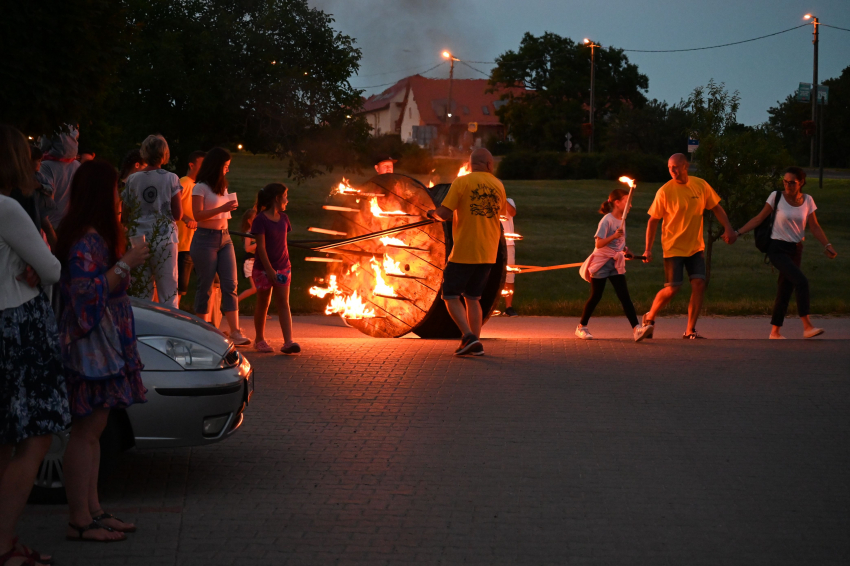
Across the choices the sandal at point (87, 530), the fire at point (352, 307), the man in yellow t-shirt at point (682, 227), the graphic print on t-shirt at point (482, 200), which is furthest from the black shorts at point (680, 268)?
the sandal at point (87, 530)

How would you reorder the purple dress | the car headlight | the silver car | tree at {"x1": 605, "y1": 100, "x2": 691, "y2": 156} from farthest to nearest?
tree at {"x1": 605, "y1": 100, "x2": 691, "y2": 156}
the car headlight
the silver car
the purple dress

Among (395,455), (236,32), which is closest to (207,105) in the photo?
(236,32)

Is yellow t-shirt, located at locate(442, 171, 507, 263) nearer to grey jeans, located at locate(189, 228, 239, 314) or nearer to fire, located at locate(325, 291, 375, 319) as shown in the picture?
grey jeans, located at locate(189, 228, 239, 314)

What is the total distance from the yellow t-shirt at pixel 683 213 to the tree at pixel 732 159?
6118 mm

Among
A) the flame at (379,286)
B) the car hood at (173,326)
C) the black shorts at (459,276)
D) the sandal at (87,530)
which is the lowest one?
Result: the sandal at (87,530)

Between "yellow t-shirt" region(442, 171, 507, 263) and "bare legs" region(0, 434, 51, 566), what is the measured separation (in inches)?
213

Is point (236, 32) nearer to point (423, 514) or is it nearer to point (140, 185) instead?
point (140, 185)

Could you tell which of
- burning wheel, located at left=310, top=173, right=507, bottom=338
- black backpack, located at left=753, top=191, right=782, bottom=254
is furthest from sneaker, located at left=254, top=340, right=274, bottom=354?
black backpack, located at left=753, top=191, right=782, bottom=254

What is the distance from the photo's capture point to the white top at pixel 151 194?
28.2 ft

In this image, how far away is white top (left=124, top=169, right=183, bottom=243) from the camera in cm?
861

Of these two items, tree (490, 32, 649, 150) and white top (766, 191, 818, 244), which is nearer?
white top (766, 191, 818, 244)

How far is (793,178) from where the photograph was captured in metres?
10.6

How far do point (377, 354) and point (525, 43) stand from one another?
78046mm

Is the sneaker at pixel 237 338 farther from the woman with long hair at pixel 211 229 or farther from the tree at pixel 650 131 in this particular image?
the tree at pixel 650 131
